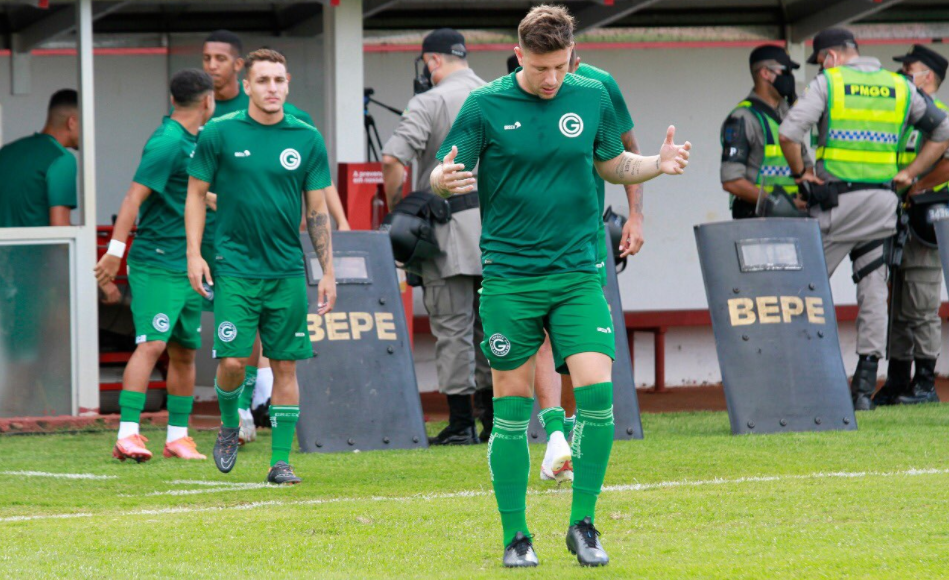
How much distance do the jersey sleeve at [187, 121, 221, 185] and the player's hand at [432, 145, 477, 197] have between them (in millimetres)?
2469

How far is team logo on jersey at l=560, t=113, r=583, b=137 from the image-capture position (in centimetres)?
512

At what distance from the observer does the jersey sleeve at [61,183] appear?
9.87 m

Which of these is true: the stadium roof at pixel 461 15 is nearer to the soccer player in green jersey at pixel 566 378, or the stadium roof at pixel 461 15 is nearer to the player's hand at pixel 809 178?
the player's hand at pixel 809 178

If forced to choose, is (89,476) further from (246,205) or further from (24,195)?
(24,195)

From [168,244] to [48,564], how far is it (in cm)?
349

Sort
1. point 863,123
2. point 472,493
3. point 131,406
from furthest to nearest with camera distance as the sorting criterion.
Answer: point 863,123 → point 131,406 → point 472,493

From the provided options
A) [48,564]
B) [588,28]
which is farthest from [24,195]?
[48,564]

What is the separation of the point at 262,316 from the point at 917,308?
4838 millimetres

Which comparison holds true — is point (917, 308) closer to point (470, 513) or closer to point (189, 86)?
point (189, 86)

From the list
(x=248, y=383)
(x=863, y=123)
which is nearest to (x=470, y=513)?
(x=248, y=383)

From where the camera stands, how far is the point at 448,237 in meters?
8.45

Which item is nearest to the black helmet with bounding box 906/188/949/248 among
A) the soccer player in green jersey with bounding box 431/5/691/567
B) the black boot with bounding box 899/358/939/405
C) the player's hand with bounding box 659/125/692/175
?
the black boot with bounding box 899/358/939/405

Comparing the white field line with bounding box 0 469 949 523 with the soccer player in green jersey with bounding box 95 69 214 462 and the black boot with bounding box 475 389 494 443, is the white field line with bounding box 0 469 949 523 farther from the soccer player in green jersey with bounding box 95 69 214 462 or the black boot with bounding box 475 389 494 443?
the black boot with bounding box 475 389 494 443

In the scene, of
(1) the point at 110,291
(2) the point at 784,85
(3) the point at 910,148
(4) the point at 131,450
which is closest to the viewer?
(4) the point at 131,450
